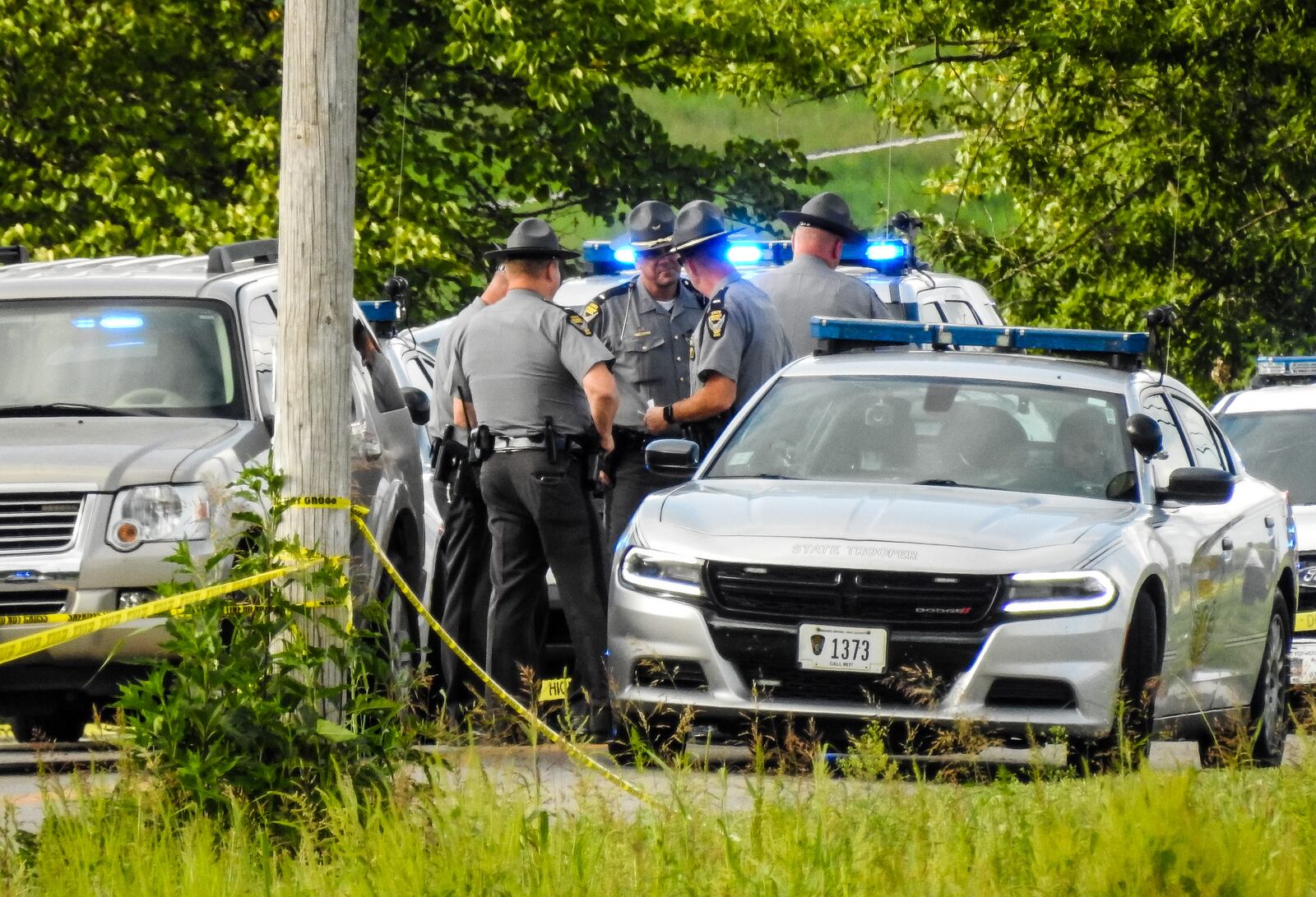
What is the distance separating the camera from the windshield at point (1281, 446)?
14.0 metres

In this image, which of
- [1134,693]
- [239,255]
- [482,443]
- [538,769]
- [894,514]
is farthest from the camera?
[239,255]

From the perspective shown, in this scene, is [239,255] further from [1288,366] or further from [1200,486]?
[1288,366]

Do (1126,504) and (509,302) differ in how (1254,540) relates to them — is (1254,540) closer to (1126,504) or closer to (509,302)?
(1126,504)

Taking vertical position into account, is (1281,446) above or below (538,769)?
below

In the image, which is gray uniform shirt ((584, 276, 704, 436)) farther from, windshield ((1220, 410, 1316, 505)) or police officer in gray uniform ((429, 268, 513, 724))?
windshield ((1220, 410, 1316, 505))

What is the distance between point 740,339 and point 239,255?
2251mm

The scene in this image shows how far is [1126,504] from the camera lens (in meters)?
8.97

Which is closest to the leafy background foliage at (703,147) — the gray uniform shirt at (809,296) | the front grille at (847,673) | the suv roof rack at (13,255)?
the gray uniform shirt at (809,296)

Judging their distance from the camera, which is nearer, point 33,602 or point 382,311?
point 33,602

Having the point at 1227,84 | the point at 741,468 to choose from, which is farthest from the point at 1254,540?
the point at 1227,84

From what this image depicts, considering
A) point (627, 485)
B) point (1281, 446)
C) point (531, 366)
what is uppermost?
point (531, 366)

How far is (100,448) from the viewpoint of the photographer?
884 centimetres

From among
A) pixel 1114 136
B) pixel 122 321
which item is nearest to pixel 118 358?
pixel 122 321

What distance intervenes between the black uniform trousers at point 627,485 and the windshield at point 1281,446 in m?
4.93
